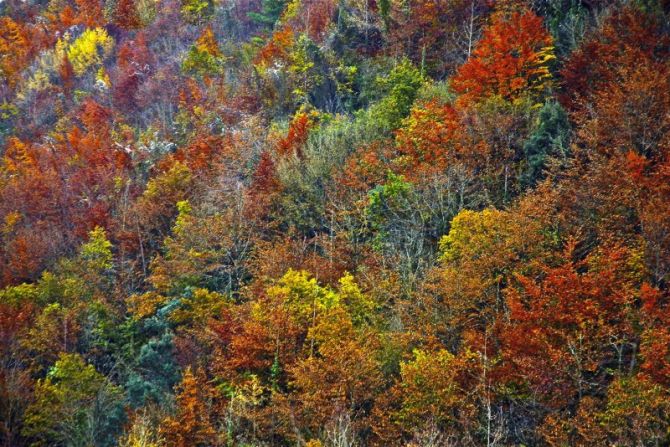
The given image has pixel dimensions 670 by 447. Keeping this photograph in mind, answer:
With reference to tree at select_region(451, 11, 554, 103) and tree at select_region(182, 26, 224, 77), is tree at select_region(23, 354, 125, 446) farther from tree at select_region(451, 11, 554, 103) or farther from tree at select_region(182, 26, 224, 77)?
tree at select_region(182, 26, 224, 77)

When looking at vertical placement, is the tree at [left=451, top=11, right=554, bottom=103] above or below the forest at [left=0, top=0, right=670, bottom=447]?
above

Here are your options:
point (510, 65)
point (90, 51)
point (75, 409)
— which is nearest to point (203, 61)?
point (90, 51)

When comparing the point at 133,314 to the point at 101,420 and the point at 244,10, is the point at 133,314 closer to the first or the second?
the point at 101,420

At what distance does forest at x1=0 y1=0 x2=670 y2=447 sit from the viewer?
22016mm

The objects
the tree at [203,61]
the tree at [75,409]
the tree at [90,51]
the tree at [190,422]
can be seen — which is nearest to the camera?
the tree at [190,422]

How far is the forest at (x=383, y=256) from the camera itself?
867 inches

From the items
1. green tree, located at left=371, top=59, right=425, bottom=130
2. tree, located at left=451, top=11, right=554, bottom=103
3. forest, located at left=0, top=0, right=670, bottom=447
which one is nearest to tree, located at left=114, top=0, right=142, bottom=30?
forest, located at left=0, top=0, right=670, bottom=447

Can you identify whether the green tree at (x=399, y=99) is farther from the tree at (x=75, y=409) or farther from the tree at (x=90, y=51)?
the tree at (x=90, y=51)

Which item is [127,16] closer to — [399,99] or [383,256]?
[399,99]

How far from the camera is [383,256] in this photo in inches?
1178

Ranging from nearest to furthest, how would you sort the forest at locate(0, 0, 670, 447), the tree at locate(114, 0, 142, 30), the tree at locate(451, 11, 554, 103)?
the forest at locate(0, 0, 670, 447) < the tree at locate(451, 11, 554, 103) < the tree at locate(114, 0, 142, 30)

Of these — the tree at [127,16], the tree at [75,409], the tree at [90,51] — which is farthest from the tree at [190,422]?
the tree at [127,16]

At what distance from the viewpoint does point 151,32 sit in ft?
263

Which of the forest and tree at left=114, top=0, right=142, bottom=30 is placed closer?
the forest
